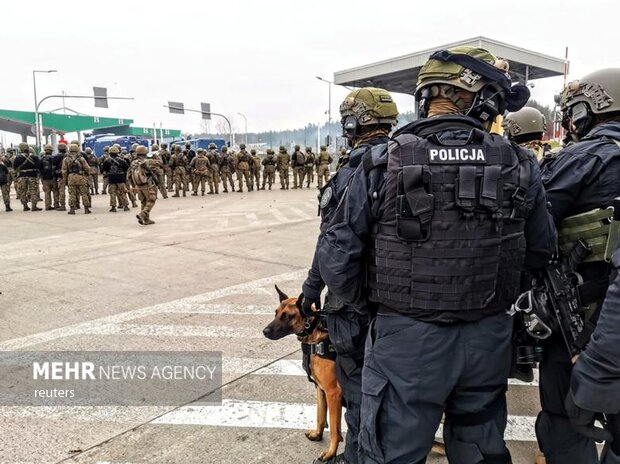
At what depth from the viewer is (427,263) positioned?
1708 mm

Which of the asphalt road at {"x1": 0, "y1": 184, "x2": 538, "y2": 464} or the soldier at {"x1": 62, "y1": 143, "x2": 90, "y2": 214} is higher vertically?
the soldier at {"x1": 62, "y1": 143, "x2": 90, "y2": 214}

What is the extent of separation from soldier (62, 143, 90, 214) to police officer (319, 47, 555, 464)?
1163 centimetres

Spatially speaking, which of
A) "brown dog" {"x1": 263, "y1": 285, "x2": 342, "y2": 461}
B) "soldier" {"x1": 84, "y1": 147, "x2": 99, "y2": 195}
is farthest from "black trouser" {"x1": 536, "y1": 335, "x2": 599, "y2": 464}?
"soldier" {"x1": 84, "y1": 147, "x2": 99, "y2": 195}

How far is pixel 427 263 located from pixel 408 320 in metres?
0.24

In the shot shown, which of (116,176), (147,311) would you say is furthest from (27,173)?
(147,311)

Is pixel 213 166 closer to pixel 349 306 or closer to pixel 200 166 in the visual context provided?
pixel 200 166

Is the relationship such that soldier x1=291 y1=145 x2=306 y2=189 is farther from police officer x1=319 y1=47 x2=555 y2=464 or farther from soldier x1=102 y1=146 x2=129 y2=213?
police officer x1=319 y1=47 x2=555 y2=464

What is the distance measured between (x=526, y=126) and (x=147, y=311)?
4105mm

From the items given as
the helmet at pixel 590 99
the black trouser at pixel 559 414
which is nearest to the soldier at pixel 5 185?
the helmet at pixel 590 99

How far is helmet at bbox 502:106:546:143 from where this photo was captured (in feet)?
13.3

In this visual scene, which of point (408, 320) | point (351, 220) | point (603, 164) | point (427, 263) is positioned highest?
point (603, 164)

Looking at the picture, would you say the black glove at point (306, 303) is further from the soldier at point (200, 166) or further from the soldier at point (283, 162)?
the soldier at point (283, 162)

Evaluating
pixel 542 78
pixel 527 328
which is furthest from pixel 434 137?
pixel 542 78

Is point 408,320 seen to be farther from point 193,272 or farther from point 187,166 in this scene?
point 187,166
